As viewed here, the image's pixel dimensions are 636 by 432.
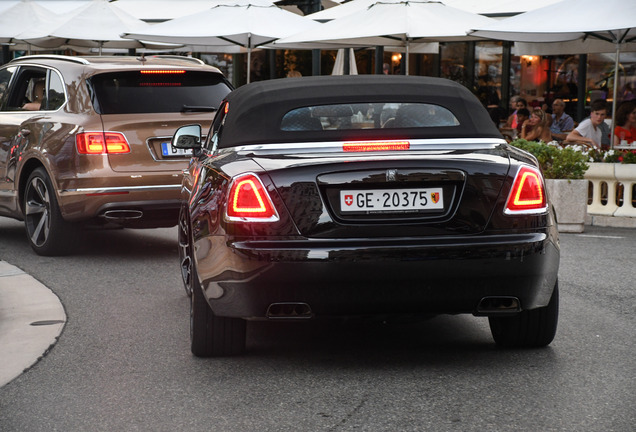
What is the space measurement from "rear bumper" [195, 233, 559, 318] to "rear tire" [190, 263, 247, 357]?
0.35m

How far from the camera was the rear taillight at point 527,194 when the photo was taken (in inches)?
201

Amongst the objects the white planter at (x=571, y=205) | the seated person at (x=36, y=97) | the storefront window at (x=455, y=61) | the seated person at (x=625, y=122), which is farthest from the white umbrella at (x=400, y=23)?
the storefront window at (x=455, y=61)

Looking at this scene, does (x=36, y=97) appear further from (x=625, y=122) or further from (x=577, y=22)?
(x=625, y=122)

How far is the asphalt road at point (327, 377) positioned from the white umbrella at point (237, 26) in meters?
9.85

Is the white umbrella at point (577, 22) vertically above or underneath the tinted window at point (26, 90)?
above

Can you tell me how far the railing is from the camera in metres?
12.5

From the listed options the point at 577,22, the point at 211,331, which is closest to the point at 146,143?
the point at 211,331

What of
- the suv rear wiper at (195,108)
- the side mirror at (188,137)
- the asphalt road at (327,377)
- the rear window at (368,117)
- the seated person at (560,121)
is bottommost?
the asphalt road at (327,377)

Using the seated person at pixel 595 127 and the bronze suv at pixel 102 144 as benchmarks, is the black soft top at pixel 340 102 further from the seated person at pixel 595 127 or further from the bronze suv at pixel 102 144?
the seated person at pixel 595 127

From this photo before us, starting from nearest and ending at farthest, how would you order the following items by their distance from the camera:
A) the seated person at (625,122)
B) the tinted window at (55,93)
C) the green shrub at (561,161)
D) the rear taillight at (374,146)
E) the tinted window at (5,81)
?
the rear taillight at (374,146)
the tinted window at (55,93)
the tinted window at (5,81)
the green shrub at (561,161)
the seated person at (625,122)

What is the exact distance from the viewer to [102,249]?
1004cm

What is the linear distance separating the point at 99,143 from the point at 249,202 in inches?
168

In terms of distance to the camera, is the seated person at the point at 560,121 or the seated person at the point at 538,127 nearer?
the seated person at the point at 538,127

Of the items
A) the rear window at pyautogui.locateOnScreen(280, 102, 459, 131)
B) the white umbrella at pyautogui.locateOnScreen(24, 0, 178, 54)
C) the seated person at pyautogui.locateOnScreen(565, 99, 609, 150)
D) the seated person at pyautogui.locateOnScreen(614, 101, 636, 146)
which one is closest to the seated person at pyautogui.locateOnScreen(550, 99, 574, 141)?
the seated person at pyautogui.locateOnScreen(614, 101, 636, 146)
